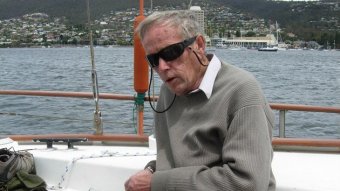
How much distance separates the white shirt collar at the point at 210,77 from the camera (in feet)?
5.93

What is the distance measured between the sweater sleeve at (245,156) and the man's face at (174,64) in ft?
0.82

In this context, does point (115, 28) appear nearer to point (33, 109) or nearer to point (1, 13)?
point (1, 13)

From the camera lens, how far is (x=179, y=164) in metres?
1.89

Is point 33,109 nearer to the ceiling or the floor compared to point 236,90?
nearer to the floor

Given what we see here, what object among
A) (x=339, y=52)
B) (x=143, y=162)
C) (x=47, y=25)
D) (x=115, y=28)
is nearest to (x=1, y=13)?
(x=47, y=25)

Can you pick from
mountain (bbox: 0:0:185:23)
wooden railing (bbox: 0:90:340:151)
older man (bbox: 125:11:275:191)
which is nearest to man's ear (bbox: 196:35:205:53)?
older man (bbox: 125:11:275:191)

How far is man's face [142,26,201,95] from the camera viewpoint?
5.98ft

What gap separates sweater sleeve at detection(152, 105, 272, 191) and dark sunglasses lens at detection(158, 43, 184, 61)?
12.0 inches

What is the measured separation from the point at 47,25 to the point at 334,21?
4785cm

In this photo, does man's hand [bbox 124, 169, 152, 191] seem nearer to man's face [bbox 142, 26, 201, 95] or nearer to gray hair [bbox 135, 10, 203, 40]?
man's face [bbox 142, 26, 201, 95]

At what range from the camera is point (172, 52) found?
1.83 metres

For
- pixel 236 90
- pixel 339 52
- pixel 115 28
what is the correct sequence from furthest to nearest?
1. pixel 339 52
2. pixel 115 28
3. pixel 236 90

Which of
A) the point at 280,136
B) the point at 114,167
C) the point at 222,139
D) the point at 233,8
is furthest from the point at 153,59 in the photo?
the point at 233,8

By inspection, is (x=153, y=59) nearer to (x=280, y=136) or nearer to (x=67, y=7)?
(x=280, y=136)
